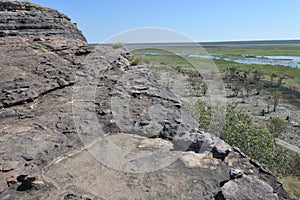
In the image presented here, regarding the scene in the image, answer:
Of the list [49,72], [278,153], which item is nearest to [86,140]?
[49,72]

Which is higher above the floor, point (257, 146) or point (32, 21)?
point (32, 21)

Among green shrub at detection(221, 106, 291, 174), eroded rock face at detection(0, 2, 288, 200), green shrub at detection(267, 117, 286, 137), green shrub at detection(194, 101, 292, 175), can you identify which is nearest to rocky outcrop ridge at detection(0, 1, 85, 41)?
eroded rock face at detection(0, 2, 288, 200)

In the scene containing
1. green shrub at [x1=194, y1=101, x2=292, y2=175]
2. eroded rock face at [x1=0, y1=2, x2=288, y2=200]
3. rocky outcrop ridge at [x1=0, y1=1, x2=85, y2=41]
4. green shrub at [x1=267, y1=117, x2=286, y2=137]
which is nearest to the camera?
eroded rock face at [x1=0, y1=2, x2=288, y2=200]

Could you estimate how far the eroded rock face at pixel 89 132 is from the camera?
556cm

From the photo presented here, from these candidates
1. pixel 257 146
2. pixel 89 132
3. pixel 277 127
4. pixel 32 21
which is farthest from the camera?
pixel 277 127

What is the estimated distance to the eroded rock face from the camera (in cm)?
556

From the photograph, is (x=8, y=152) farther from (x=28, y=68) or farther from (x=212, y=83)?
(x=212, y=83)

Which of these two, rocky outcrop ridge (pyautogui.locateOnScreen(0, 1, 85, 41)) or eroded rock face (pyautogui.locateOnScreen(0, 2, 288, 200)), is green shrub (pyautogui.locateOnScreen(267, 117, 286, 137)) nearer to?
eroded rock face (pyautogui.locateOnScreen(0, 2, 288, 200))

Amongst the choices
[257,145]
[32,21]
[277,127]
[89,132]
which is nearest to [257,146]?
[257,145]

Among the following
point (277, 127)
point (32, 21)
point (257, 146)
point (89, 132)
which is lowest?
point (277, 127)

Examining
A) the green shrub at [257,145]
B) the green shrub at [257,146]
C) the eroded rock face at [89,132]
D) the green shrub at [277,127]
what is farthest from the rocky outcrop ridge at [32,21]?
the green shrub at [277,127]

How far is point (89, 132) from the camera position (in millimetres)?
7422

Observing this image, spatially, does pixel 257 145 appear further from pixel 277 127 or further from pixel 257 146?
pixel 277 127

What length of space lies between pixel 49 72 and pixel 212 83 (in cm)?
4950
